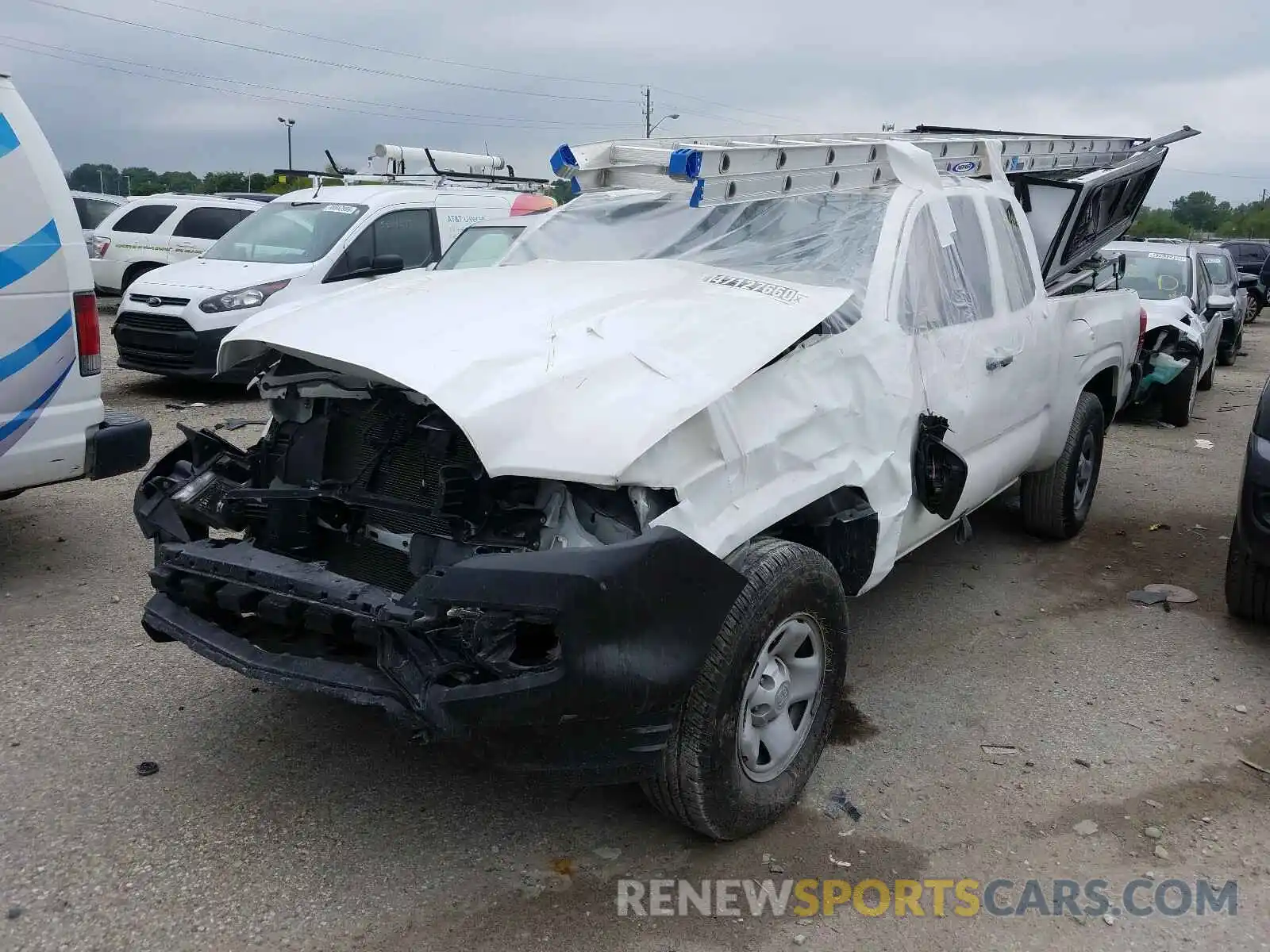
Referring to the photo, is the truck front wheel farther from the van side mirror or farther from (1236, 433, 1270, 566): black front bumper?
the van side mirror

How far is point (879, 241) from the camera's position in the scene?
4258 mm

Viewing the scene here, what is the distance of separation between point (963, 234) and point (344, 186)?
327 inches

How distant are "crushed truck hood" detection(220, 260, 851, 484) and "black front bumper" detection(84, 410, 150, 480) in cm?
176

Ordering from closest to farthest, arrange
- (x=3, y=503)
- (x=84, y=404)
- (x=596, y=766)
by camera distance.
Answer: (x=596, y=766), (x=84, y=404), (x=3, y=503)

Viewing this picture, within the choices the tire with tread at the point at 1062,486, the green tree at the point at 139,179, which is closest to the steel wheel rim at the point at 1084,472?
the tire with tread at the point at 1062,486

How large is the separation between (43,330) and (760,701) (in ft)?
12.4

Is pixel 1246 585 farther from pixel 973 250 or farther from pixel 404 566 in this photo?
pixel 404 566

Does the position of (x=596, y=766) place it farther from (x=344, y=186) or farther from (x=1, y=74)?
(x=344, y=186)

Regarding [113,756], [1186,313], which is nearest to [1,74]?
[113,756]

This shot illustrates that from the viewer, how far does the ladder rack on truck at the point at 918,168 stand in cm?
396

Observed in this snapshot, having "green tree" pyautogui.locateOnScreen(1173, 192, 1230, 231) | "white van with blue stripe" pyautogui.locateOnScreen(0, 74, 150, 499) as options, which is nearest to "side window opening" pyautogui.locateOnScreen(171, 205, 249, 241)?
"white van with blue stripe" pyautogui.locateOnScreen(0, 74, 150, 499)

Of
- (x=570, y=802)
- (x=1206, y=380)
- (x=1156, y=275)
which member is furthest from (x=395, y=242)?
(x=1206, y=380)

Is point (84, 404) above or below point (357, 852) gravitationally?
above

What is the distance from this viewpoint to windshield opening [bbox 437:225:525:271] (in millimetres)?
9719
